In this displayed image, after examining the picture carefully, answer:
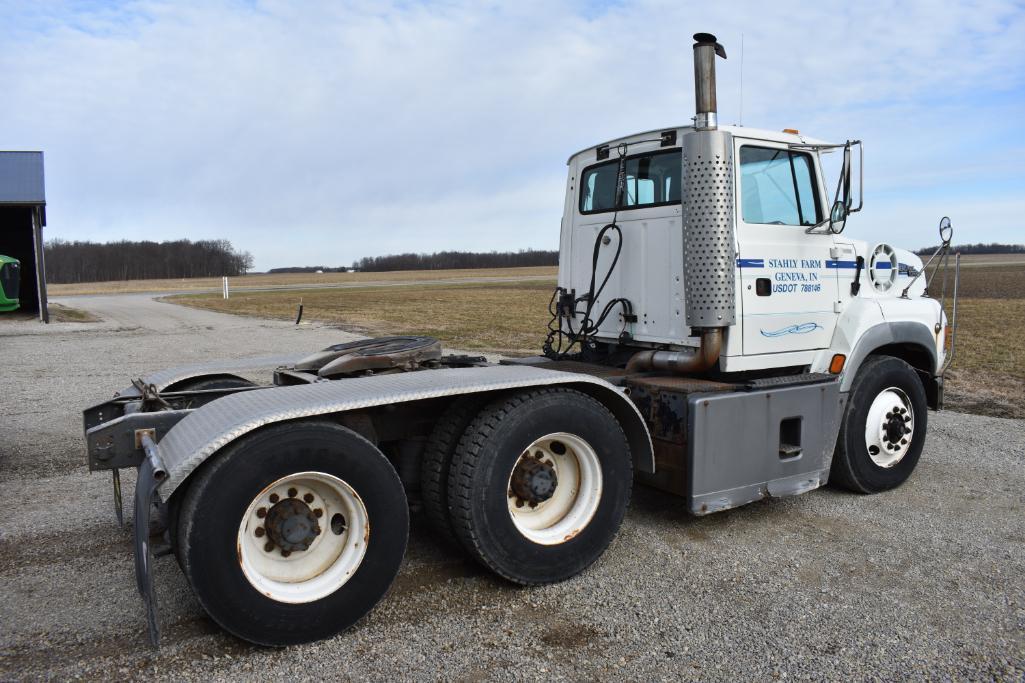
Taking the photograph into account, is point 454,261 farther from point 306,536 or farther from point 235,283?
point 306,536

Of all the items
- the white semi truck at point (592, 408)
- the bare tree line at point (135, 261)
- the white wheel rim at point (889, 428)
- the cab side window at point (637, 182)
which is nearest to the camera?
the white semi truck at point (592, 408)

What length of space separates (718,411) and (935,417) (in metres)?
5.19

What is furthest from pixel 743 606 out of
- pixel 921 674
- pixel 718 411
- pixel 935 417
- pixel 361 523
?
pixel 935 417

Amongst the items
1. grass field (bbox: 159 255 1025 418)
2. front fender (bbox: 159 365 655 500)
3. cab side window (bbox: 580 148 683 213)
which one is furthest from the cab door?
grass field (bbox: 159 255 1025 418)

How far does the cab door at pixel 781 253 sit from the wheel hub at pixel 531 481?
5.88ft

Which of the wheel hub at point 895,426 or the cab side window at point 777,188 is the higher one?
the cab side window at point 777,188

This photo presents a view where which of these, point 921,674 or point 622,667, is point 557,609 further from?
point 921,674

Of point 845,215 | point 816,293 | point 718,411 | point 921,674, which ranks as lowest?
point 921,674

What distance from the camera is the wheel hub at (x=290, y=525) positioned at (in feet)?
11.2

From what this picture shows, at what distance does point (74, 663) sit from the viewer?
324 centimetres

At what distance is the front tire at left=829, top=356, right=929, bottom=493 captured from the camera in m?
5.52

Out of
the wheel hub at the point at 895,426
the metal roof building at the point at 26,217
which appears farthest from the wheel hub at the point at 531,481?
the metal roof building at the point at 26,217

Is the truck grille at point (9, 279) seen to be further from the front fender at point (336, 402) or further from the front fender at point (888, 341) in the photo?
the front fender at point (888, 341)

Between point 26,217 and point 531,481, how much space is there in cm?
Answer: 2860
